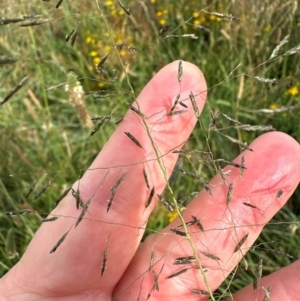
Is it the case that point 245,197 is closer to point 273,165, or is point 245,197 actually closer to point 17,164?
point 273,165

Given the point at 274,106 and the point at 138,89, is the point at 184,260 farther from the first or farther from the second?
the point at 138,89

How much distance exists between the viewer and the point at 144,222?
1.18 metres

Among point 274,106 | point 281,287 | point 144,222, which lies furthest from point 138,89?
point 281,287

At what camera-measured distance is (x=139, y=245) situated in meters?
1.26

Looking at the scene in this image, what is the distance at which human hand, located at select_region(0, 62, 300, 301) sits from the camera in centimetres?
111

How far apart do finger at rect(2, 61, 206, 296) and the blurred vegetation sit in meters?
0.20

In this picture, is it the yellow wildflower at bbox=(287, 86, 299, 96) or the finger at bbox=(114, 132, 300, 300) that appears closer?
the finger at bbox=(114, 132, 300, 300)

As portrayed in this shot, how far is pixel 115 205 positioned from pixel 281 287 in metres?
0.48

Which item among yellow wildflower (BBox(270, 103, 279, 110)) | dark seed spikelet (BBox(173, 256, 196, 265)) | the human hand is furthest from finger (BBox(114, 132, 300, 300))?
yellow wildflower (BBox(270, 103, 279, 110))

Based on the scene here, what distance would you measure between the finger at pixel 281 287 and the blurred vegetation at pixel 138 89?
171mm

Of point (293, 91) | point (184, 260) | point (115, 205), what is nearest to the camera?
point (184, 260)

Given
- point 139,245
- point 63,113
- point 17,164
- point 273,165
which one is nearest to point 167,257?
point 139,245

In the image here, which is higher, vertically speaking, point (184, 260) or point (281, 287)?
point (184, 260)

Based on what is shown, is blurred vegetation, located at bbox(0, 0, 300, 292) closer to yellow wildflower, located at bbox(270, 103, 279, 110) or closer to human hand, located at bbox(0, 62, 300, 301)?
yellow wildflower, located at bbox(270, 103, 279, 110)
